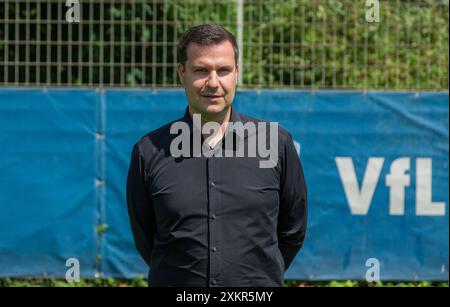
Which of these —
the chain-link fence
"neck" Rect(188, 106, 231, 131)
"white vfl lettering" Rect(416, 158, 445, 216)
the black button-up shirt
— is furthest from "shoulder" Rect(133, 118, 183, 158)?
"white vfl lettering" Rect(416, 158, 445, 216)

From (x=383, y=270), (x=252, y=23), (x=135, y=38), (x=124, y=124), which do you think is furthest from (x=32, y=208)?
(x=383, y=270)

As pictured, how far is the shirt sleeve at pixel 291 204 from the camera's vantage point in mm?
4074

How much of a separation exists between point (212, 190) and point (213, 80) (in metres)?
0.46

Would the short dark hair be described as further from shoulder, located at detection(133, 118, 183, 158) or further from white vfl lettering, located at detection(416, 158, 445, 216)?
white vfl lettering, located at detection(416, 158, 445, 216)

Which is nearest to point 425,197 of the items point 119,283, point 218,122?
point 119,283

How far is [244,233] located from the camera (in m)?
3.88

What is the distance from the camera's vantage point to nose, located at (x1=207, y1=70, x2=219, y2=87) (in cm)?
385

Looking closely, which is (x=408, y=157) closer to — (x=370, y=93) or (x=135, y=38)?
(x=370, y=93)

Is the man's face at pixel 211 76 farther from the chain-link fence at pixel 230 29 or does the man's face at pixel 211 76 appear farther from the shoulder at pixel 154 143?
the chain-link fence at pixel 230 29

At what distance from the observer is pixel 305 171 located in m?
8.70

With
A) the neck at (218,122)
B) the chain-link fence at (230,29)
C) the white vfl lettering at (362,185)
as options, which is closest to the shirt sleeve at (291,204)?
the neck at (218,122)

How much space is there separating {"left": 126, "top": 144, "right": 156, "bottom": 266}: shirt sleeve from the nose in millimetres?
484

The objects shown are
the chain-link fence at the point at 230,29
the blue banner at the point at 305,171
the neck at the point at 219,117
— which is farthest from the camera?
the chain-link fence at the point at 230,29

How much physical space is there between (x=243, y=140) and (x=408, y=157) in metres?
4.92
